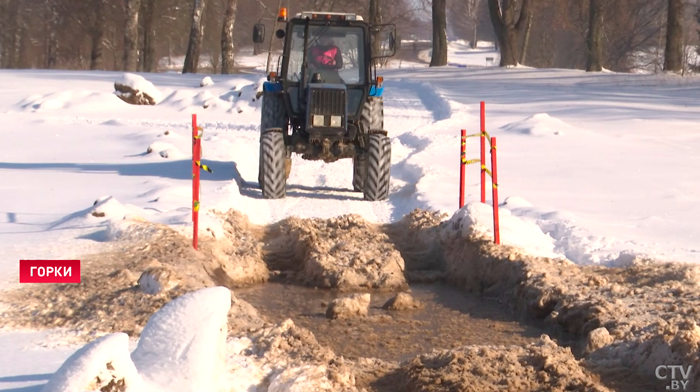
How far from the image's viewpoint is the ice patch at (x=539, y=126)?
1783cm

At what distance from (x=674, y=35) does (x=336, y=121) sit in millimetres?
19801

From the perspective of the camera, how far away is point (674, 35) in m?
28.7

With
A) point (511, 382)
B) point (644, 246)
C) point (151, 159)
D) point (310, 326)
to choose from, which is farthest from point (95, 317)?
point (151, 159)

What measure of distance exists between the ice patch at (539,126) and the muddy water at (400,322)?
969cm

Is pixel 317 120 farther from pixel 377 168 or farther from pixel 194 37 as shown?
pixel 194 37

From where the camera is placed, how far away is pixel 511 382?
212 inches

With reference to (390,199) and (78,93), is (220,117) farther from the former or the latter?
(390,199)

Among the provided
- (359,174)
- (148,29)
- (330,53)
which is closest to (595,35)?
(148,29)

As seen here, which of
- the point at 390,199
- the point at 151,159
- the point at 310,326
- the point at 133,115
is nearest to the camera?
the point at 310,326

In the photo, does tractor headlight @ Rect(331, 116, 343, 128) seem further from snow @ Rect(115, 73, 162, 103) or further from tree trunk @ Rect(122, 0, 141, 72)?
tree trunk @ Rect(122, 0, 141, 72)

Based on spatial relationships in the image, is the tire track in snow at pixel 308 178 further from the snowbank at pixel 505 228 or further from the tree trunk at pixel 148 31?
the tree trunk at pixel 148 31

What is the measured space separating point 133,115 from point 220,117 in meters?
2.10

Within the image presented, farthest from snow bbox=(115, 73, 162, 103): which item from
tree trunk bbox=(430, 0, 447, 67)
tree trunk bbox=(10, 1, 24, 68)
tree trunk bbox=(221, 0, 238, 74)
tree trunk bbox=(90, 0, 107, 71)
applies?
tree trunk bbox=(10, 1, 24, 68)

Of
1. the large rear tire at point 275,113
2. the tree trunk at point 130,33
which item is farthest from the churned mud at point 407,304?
the tree trunk at point 130,33
